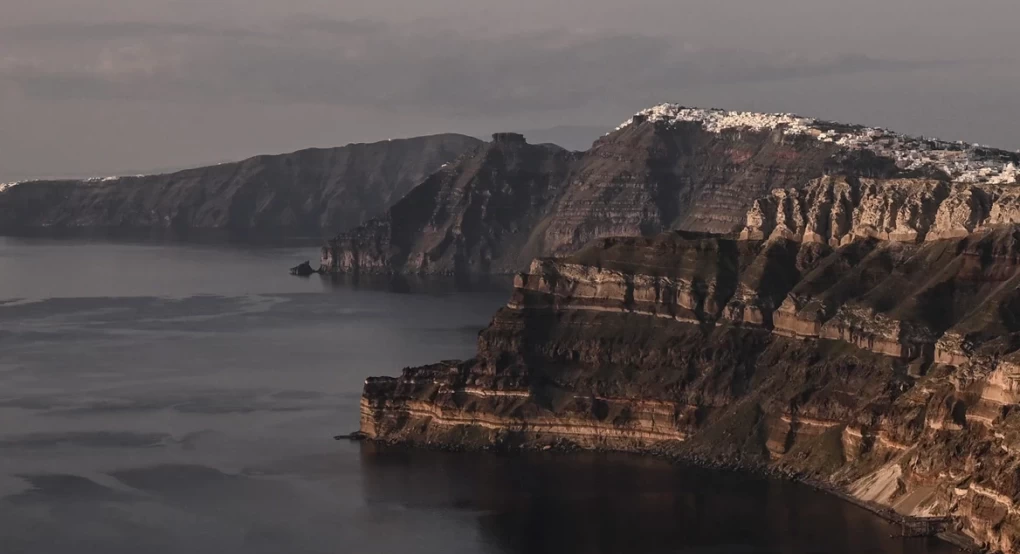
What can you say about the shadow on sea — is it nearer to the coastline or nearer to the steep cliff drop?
the coastline

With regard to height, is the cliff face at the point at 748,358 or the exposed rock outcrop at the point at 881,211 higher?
the exposed rock outcrop at the point at 881,211

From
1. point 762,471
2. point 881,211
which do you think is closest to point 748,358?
point 762,471

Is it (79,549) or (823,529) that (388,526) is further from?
(823,529)

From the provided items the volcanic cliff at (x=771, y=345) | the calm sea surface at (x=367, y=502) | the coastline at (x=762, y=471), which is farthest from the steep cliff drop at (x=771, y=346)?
the calm sea surface at (x=367, y=502)

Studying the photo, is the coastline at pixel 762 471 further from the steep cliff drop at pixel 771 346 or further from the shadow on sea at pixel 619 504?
the shadow on sea at pixel 619 504

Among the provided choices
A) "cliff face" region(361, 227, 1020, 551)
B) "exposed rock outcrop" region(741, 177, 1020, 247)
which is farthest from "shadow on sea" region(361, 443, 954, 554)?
"exposed rock outcrop" region(741, 177, 1020, 247)

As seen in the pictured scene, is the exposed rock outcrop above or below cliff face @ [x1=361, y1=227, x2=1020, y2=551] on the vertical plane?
above

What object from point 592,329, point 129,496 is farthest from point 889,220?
point 129,496
